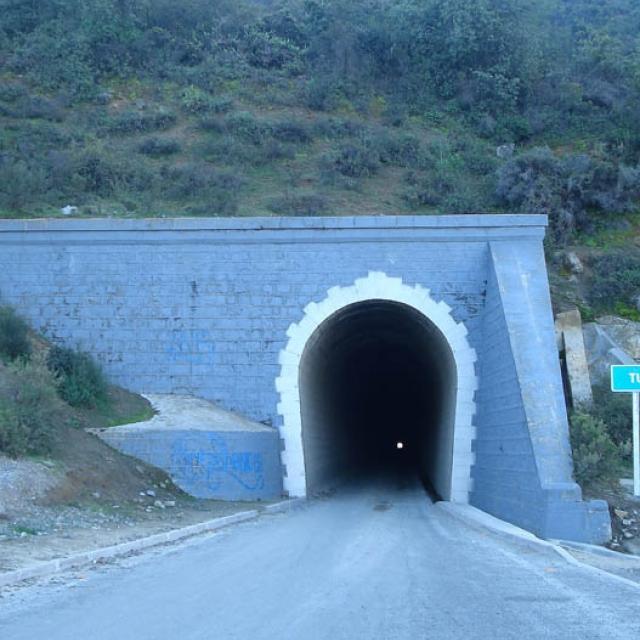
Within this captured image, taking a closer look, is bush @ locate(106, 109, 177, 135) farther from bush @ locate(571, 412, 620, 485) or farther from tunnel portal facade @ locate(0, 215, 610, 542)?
bush @ locate(571, 412, 620, 485)

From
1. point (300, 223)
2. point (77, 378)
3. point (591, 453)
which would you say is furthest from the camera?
point (300, 223)

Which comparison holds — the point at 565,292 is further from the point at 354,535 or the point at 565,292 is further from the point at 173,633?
the point at 173,633

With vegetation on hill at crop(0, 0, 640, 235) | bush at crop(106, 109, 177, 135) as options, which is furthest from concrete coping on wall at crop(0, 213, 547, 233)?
bush at crop(106, 109, 177, 135)

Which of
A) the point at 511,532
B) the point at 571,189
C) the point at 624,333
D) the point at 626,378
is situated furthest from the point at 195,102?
the point at 511,532

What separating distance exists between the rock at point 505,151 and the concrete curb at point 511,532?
2076cm

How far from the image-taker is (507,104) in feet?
136

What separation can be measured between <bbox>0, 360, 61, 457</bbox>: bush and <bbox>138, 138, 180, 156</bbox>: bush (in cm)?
2272

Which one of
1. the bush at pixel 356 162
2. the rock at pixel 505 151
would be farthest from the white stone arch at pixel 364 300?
the rock at pixel 505 151

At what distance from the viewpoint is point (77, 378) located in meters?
18.8

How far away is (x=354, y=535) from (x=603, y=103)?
30.8 m

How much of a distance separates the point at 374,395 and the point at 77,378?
23404 millimetres

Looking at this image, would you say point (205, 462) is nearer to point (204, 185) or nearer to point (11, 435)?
point (11, 435)

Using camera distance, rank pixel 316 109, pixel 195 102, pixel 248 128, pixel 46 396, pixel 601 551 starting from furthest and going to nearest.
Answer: pixel 316 109 → pixel 195 102 → pixel 248 128 → pixel 46 396 → pixel 601 551

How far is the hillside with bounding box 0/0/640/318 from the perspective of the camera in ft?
104
